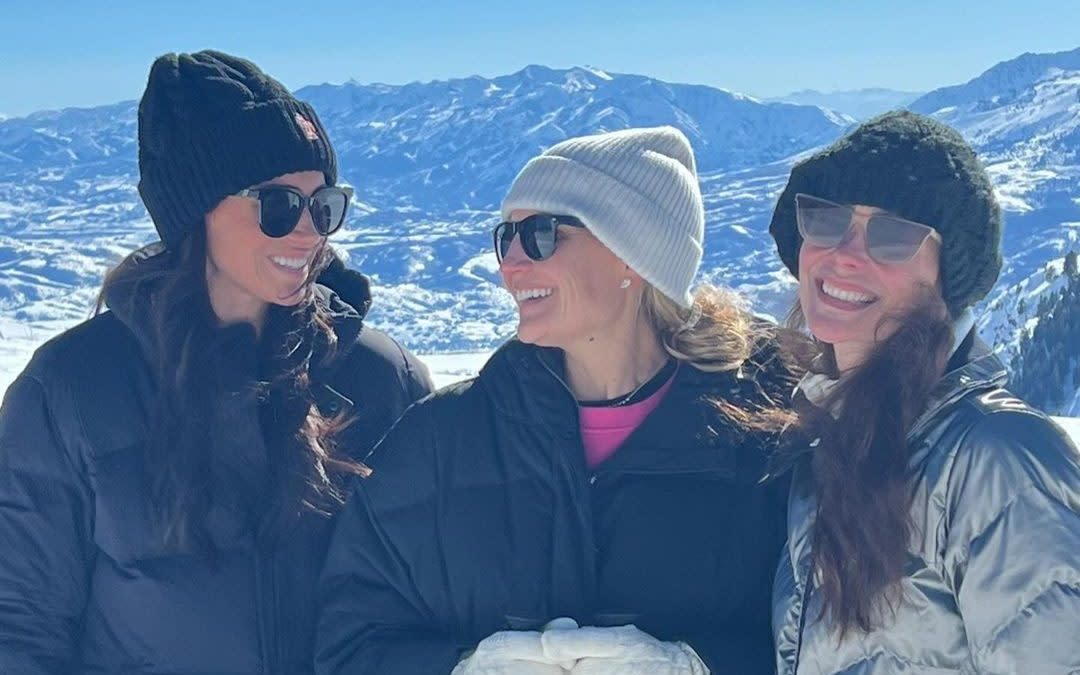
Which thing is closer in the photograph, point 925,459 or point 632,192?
point 925,459

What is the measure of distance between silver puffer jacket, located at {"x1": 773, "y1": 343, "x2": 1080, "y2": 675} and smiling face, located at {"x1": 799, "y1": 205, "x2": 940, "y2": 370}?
0.83 ft

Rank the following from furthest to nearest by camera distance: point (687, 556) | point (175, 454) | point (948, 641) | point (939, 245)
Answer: point (175, 454), point (687, 556), point (939, 245), point (948, 641)

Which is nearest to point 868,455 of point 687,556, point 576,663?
point 687,556

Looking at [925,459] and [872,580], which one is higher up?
[925,459]

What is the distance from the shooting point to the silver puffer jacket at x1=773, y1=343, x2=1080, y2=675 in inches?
109

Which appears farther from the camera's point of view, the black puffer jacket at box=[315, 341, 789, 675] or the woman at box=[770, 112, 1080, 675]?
the black puffer jacket at box=[315, 341, 789, 675]

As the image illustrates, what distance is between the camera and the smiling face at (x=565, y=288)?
3805 mm

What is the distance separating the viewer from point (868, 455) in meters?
3.15

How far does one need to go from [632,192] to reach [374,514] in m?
1.35

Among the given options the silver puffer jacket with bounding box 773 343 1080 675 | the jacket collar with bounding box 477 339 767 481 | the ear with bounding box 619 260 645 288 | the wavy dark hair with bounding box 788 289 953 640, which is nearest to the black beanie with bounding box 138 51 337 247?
the jacket collar with bounding box 477 339 767 481

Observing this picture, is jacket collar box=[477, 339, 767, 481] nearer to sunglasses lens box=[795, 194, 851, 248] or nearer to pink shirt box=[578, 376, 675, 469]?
pink shirt box=[578, 376, 675, 469]

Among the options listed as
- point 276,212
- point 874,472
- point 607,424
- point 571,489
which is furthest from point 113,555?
point 874,472

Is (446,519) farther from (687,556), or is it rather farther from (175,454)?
(175,454)

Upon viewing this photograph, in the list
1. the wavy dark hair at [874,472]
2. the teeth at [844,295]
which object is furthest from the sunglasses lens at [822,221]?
the wavy dark hair at [874,472]
